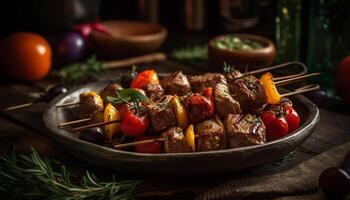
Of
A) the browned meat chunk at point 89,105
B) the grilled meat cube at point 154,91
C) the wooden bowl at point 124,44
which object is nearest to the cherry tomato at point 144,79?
the grilled meat cube at point 154,91

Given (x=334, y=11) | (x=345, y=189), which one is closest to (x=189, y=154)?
(x=345, y=189)

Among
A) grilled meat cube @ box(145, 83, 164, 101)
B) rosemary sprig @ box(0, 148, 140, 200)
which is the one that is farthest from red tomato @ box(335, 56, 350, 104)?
rosemary sprig @ box(0, 148, 140, 200)

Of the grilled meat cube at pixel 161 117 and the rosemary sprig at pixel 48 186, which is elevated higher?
the grilled meat cube at pixel 161 117

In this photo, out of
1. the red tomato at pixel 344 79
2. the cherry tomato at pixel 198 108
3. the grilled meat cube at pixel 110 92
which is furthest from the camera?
the red tomato at pixel 344 79

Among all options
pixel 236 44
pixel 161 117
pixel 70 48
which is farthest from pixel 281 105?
pixel 70 48

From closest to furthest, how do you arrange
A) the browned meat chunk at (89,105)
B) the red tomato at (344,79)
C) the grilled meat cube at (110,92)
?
the browned meat chunk at (89,105) < the grilled meat cube at (110,92) < the red tomato at (344,79)

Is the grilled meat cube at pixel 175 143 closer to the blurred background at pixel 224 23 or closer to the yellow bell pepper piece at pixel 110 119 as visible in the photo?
the yellow bell pepper piece at pixel 110 119

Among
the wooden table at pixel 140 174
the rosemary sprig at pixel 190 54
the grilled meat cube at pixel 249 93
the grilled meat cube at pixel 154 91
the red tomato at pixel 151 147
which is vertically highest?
the grilled meat cube at pixel 249 93
